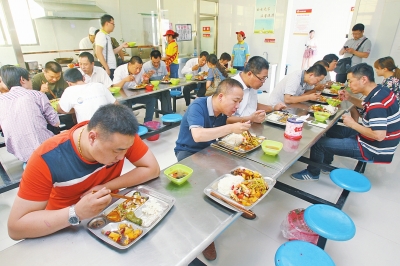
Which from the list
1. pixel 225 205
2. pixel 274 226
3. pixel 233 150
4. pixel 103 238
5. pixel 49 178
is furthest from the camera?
pixel 274 226

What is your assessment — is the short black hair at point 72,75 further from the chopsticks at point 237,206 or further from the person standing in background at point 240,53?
the person standing in background at point 240,53

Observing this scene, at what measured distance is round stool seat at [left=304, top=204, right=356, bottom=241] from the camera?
1.40m

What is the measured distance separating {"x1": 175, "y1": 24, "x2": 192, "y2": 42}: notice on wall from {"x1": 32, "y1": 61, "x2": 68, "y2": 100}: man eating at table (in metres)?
4.80

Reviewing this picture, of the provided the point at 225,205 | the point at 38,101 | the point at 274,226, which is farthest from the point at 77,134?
the point at 274,226

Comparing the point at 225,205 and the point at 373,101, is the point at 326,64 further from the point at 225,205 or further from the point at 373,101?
the point at 225,205

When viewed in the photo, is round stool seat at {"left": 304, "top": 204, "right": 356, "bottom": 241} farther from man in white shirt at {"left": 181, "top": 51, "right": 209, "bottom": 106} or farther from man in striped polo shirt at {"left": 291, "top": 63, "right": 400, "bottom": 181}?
man in white shirt at {"left": 181, "top": 51, "right": 209, "bottom": 106}

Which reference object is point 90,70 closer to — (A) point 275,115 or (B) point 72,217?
(A) point 275,115

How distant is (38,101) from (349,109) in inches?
147

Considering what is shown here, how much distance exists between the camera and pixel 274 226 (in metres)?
2.14

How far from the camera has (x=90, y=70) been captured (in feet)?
11.2

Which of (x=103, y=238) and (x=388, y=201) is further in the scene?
(x=388, y=201)

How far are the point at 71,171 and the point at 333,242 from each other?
7.00ft

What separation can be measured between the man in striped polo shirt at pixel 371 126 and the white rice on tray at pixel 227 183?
62.7 inches

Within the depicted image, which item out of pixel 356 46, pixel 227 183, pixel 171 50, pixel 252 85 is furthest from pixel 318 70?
pixel 171 50
